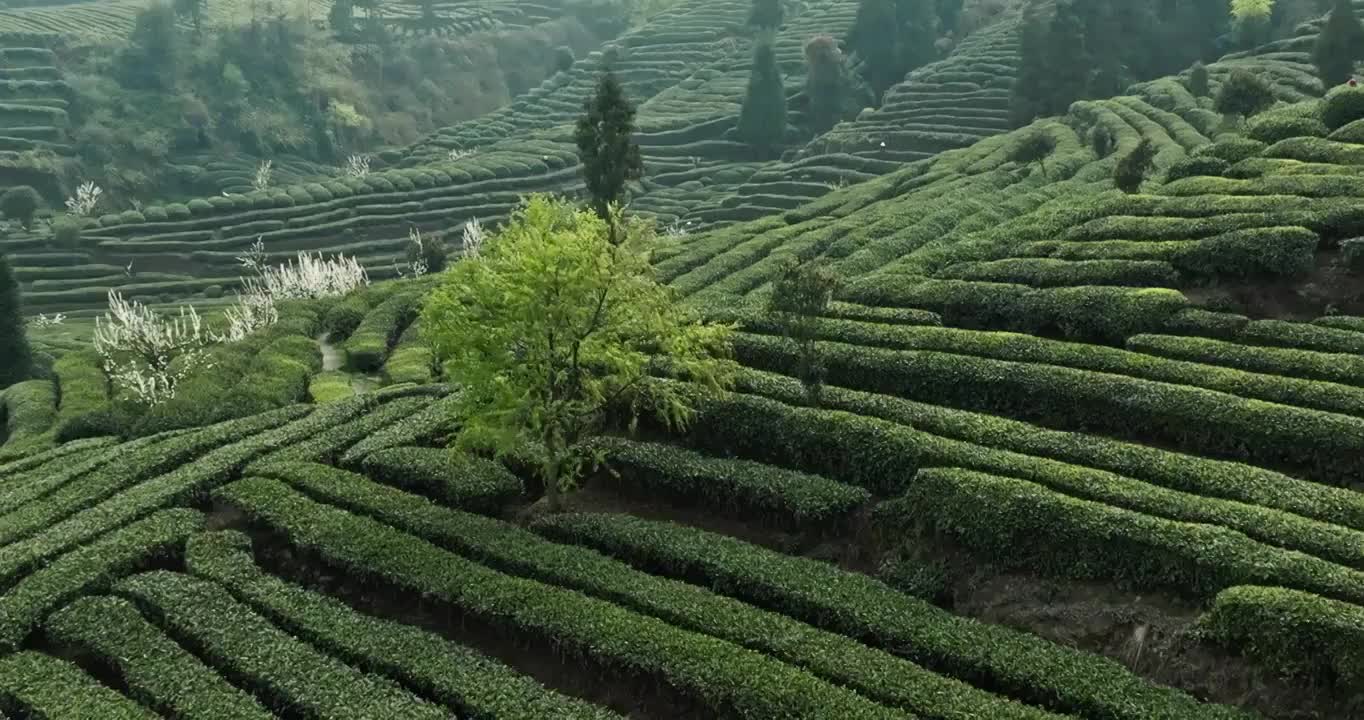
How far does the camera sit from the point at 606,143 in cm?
5034

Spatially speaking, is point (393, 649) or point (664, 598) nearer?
point (393, 649)

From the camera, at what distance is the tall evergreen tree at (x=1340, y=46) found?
2335 inches

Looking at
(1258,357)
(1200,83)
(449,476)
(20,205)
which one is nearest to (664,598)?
(449,476)

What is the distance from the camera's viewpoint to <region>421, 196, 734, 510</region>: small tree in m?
22.0

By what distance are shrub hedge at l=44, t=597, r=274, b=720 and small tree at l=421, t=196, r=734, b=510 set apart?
6.73 m

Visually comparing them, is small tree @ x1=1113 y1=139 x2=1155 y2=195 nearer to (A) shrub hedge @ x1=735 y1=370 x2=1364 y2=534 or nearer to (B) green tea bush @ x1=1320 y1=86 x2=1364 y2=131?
(B) green tea bush @ x1=1320 y1=86 x2=1364 y2=131

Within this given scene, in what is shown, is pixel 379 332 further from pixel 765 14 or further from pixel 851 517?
pixel 765 14

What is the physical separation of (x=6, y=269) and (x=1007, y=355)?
4610 centimetres

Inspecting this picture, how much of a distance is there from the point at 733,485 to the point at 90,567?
563 inches

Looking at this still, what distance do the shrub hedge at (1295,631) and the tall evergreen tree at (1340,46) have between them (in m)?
55.2

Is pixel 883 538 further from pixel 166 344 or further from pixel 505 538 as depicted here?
pixel 166 344

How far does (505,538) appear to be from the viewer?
74.2 ft

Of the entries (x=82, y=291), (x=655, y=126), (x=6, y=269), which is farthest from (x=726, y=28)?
(x=6, y=269)

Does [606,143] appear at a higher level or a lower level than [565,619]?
higher
